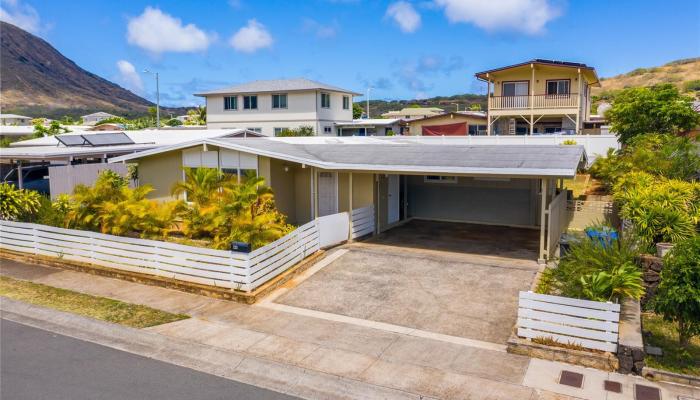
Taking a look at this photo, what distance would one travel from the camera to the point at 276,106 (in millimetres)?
46344

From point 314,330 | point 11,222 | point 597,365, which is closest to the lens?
point 597,365

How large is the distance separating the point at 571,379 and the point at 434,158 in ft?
31.2

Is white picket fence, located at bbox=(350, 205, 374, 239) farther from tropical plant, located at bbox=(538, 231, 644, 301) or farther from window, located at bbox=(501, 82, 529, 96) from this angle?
window, located at bbox=(501, 82, 529, 96)

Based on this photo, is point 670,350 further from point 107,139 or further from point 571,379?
point 107,139

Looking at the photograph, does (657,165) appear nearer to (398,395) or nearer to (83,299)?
(398,395)

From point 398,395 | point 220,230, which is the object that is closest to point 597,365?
point 398,395

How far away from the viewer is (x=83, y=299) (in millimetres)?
12852

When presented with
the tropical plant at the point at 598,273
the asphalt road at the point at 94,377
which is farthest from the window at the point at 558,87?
the asphalt road at the point at 94,377

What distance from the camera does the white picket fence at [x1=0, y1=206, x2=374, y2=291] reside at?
42.8 ft

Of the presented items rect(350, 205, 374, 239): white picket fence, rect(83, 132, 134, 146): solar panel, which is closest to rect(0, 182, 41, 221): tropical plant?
rect(83, 132, 134, 146): solar panel

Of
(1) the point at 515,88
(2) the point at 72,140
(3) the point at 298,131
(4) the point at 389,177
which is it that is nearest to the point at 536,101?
(1) the point at 515,88

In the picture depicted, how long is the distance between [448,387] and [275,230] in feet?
23.7

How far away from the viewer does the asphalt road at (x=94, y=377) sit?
8.41 metres

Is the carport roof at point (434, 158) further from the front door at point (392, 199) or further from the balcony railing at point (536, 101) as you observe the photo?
the balcony railing at point (536, 101)
